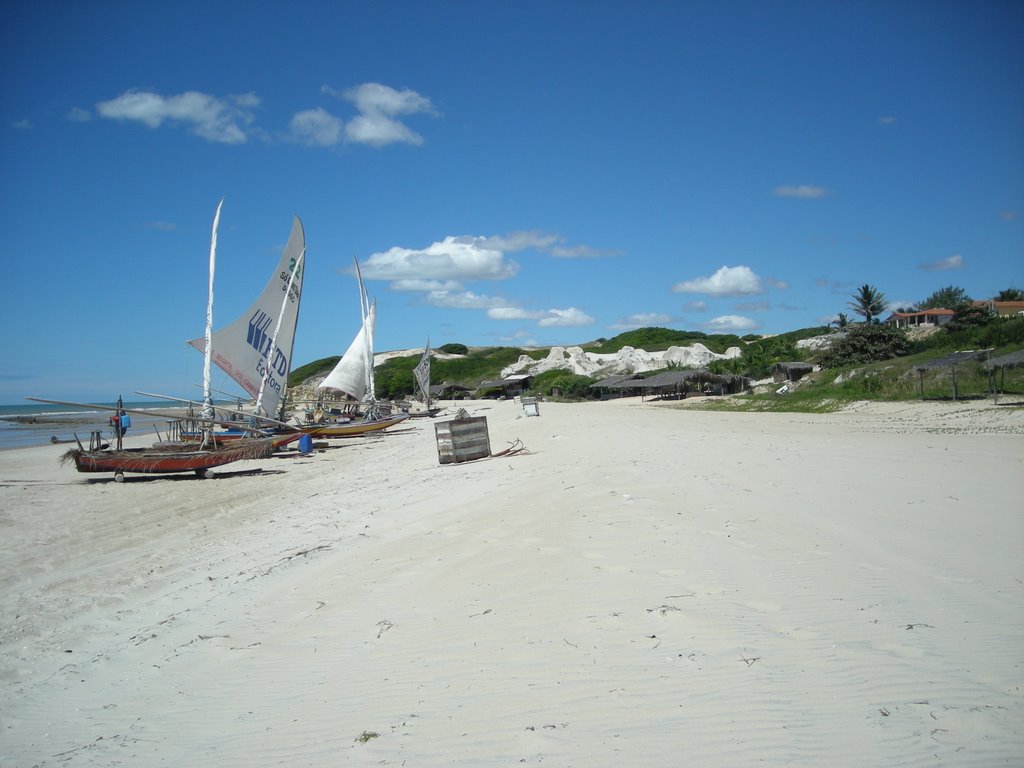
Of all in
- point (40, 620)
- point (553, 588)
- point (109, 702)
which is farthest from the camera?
point (40, 620)

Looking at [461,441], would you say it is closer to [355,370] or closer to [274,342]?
[274,342]

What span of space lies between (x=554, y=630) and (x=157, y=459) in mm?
15722

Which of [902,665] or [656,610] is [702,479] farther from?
[902,665]

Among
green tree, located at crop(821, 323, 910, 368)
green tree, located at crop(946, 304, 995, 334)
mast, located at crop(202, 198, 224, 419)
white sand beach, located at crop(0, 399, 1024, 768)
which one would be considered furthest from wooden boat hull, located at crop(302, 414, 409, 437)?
green tree, located at crop(946, 304, 995, 334)

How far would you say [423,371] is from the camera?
49.1 metres

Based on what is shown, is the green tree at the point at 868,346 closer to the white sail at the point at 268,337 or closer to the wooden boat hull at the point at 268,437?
the white sail at the point at 268,337

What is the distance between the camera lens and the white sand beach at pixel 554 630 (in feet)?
11.2

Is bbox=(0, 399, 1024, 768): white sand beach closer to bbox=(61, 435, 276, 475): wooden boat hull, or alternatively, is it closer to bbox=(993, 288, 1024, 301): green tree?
bbox=(61, 435, 276, 475): wooden boat hull

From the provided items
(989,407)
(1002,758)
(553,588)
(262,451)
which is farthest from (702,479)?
(989,407)

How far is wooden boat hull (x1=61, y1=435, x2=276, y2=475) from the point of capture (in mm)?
17109

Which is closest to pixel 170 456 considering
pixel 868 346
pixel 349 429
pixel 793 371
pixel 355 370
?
pixel 349 429

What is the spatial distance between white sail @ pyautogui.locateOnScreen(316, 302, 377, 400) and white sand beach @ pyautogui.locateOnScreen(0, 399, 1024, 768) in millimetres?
24069

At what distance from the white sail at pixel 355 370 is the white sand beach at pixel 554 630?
24.1 metres

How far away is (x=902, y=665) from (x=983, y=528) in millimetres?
3802
